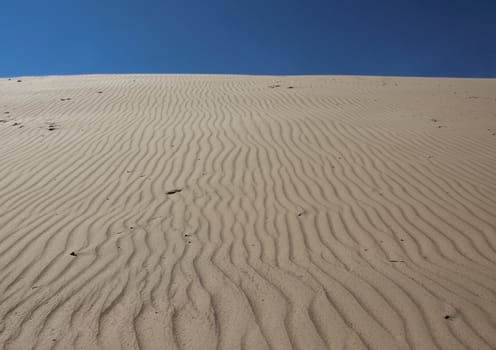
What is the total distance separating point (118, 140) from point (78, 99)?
595 cm

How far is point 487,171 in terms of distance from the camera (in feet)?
17.9

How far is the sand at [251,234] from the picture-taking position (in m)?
2.56

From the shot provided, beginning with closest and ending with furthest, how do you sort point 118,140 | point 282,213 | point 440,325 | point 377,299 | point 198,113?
point 440,325, point 377,299, point 282,213, point 118,140, point 198,113

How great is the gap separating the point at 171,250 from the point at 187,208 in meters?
1.04

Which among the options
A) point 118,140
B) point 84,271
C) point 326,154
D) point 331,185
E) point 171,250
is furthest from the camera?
point 118,140

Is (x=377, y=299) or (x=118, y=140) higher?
(x=118, y=140)

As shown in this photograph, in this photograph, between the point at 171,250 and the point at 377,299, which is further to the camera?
the point at 171,250

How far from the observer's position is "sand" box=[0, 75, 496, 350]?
2.56 metres

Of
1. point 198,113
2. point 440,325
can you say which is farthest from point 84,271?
point 198,113

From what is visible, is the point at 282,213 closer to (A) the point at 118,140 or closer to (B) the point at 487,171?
(B) the point at 487,171

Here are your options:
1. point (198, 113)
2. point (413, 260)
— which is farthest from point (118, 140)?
point (413, 260)

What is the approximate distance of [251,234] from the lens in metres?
3.98

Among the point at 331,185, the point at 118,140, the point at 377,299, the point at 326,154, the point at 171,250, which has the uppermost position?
the point at 118,140

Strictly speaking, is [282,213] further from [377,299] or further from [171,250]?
[377,299]
